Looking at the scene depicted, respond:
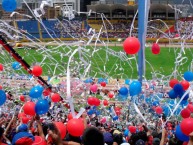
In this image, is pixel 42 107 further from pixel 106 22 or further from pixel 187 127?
pixel 106 22


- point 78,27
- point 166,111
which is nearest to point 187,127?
point 166,111

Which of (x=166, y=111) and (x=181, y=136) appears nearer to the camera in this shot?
(x=181, y=136)

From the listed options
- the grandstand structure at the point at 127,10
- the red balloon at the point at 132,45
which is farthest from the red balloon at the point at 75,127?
the grandstand structure at the point at 127,10

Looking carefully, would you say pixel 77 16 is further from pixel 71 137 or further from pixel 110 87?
pixel 71 137

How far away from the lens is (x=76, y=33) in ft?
154

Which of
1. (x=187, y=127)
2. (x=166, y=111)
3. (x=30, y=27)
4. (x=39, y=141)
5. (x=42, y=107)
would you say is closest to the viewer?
(x=39, y=141)

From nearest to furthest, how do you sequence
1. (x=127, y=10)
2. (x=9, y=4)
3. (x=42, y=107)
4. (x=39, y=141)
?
(x=39, y=141), (x=42, y=107), (x=9, y=4), (x=127, y=10)

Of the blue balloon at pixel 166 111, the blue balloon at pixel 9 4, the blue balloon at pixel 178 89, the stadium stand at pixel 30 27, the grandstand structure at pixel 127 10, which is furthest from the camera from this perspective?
the grandstand structure at pixel 127 10

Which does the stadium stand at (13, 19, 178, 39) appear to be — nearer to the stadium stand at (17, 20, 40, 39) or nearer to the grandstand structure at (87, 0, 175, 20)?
the stadium stand at (17, 20, 40, 39)

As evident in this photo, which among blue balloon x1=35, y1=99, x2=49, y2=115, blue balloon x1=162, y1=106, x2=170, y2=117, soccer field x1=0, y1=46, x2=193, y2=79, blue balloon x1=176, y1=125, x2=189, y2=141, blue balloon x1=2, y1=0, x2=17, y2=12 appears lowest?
soccer field x1=0, y1=46, x2=193, y2=79

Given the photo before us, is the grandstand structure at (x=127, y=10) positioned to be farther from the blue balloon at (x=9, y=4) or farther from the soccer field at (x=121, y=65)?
the blue balloon at (x=9, y=4)

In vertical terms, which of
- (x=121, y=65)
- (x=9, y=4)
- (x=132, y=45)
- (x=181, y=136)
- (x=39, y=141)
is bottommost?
(x=121, y=65)

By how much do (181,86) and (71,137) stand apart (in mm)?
2282

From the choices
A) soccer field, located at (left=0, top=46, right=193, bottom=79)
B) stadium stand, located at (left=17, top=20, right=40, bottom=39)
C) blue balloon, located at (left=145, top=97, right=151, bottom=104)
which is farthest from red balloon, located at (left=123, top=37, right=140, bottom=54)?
stadium stand, located at (left=17, top=20, right=40, bottom=39)
